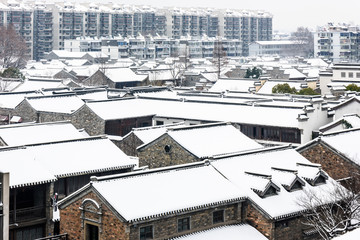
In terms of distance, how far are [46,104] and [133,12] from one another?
124 m

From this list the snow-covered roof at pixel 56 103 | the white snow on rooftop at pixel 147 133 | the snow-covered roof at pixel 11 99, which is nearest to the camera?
the white snow on rooftop at pixel 147 133

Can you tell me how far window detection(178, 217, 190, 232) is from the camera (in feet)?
82.2

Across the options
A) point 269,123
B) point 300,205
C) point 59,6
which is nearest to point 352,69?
point 269,123

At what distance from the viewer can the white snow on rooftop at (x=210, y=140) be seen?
33.7m

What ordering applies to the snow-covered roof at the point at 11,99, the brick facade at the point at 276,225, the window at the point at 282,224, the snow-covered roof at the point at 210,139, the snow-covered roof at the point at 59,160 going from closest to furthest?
1. the brick facade at the point at 276,225
2. the window at the point at 282,224
3. the snow-covered roof at the point at 59,160
4. the snow-covered roof at the point at 210,139
5. the snow-covered roof at the point at 11,99

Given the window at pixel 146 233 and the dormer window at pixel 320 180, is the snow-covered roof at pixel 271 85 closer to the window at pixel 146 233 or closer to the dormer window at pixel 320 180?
the dormer window at pixel 320 180

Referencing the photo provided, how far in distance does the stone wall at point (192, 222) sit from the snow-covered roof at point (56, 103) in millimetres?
27109

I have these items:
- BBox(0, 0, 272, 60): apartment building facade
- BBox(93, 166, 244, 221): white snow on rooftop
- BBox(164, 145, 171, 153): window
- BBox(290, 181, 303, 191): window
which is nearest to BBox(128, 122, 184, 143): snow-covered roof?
BBox(164, 145, 171, 153): window

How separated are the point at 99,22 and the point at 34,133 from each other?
129183 millimetres

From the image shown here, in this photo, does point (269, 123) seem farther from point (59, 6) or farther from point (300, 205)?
point (59, 6)

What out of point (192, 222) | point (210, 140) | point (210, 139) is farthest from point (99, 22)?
point (192, 222)

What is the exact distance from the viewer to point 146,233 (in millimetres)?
24156

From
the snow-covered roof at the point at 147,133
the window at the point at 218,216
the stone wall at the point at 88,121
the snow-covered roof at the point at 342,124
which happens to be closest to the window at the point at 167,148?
the snow-covered roof at the point at 147,133

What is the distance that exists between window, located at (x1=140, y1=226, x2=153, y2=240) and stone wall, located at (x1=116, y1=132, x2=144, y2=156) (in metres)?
16.9
